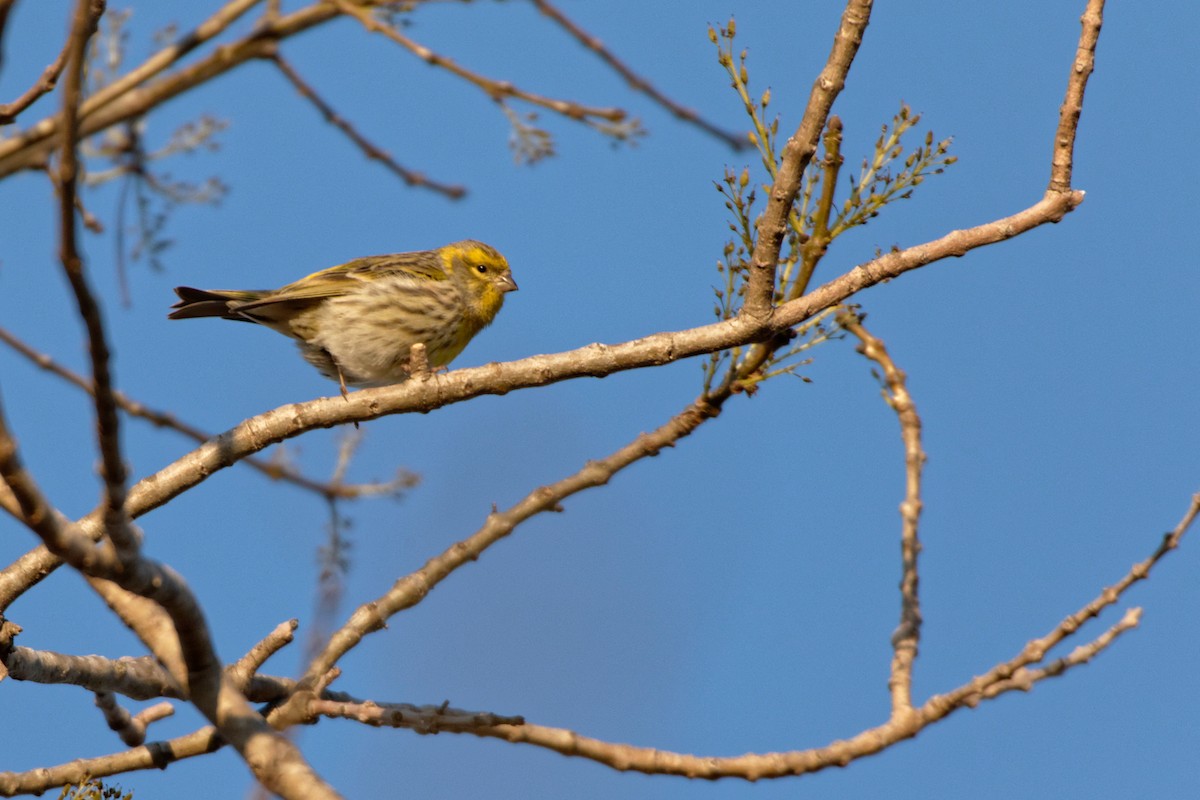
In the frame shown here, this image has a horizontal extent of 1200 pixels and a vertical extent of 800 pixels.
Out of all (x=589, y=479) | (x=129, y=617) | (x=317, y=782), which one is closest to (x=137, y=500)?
(x=129, y=617)

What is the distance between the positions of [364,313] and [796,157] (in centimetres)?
387

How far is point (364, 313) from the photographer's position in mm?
6918

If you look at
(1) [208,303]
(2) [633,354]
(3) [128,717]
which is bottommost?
(3) [128,717]

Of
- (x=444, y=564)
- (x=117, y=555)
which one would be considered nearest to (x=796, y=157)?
(x=444, y=564)

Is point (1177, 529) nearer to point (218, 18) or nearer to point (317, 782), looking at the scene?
point (317, 782)

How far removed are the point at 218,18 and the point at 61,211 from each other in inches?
83.0

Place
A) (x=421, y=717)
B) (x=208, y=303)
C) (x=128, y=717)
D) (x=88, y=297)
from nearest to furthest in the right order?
(x=88, y=297)
(x=421, y=717)
(x=128, y=717)
(x=208, y=303)

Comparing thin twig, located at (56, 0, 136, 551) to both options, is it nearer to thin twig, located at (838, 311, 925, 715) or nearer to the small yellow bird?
thin twig, located at (838, 311, 925, 715)

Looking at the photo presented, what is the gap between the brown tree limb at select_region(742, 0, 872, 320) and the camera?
11.2 feet

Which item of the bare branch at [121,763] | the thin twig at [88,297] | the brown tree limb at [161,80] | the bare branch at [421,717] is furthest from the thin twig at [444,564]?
the brown tree limb at [161,80]

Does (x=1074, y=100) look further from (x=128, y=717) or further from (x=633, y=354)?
(x=128, y=717)

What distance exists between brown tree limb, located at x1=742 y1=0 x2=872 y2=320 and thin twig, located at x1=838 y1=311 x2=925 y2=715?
83cm

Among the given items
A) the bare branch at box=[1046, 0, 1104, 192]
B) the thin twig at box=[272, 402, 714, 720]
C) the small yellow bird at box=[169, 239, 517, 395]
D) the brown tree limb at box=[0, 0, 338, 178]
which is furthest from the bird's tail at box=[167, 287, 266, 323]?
the bare branch at box=[1046, 0, 1104, 192]

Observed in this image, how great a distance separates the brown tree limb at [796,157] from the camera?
3.42 metres
